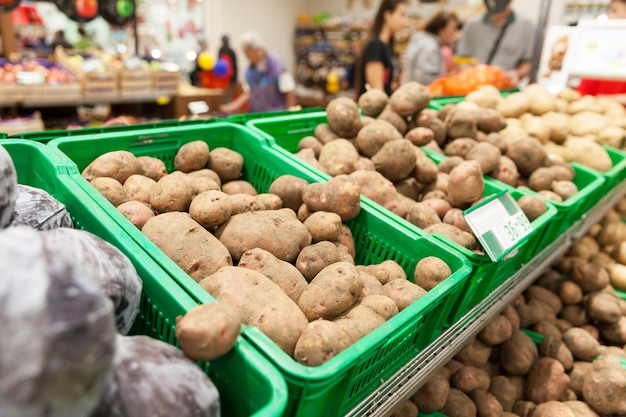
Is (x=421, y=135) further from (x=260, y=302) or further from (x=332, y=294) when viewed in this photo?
(x=260, y=302)

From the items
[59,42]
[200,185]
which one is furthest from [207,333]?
[59,42]

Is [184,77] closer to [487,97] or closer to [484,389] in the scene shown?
[487,97]

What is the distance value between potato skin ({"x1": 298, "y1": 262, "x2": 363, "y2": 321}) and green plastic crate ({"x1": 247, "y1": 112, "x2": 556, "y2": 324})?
1.04 feet

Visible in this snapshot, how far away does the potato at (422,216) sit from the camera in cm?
143

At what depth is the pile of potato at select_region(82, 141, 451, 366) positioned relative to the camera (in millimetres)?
918

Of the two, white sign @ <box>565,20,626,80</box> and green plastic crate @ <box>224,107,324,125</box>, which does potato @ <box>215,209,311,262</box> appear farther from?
white sign @ <box>565,20,626,80</box>

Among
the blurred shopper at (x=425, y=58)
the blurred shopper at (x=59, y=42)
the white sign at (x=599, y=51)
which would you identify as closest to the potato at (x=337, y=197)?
the white sign at (x=599, y=51)

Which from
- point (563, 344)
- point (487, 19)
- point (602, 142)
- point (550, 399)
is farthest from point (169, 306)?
point (487, 19)

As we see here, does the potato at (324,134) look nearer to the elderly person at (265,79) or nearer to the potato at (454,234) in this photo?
the potato at (454,234)

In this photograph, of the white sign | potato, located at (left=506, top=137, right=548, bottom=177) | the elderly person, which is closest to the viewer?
potato, located at (left=506, top=137, right=548, bottom=177)

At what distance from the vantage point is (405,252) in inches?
51.3

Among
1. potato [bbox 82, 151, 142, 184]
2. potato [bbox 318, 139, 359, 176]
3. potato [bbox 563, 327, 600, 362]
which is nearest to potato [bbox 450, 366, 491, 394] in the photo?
potato [bbox 563, 327, 600, 362]

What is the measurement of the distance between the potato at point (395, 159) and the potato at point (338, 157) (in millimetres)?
92

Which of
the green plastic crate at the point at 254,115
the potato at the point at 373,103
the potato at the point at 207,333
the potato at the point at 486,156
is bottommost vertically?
the potato at the point at 207,333
